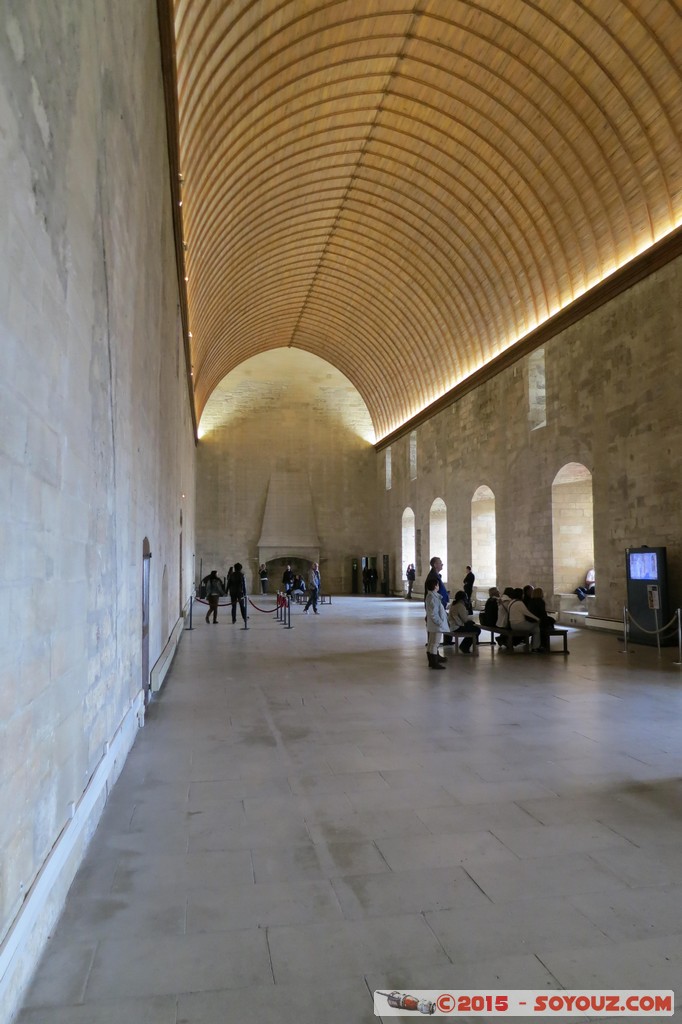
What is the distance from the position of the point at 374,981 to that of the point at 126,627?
330cm

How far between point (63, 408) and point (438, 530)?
69.9ft

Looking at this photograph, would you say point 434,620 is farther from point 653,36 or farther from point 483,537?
point 483,537

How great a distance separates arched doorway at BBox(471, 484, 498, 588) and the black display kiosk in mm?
8301

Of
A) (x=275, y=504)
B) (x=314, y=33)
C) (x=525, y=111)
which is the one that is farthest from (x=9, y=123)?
(x=275, y=504)

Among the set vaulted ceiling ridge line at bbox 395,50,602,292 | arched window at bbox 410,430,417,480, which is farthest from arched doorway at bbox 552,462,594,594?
arched window at bbox 410,430,417,480

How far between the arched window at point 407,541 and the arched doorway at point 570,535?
11.9 metres

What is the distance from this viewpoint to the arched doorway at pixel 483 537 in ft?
64.4

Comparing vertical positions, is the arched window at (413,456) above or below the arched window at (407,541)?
above

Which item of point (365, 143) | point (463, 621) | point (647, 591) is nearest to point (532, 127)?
point (365, 143)

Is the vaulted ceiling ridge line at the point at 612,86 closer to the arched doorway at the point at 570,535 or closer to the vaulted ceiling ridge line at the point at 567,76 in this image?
the vaulted ceiling ridge line at the point at 567,76

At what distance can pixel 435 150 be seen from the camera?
14.8 meters

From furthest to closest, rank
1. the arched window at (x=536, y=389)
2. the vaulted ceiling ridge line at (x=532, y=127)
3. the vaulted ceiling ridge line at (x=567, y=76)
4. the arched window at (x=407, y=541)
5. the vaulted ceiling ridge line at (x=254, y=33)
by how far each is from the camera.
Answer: the arched window at (x=407, y=541) → the arched window at (x=536, y=389) → the vaulted ceiling ridge line at (x=532, y=127) → the vaulted ceiling ridge line at (x=567, y=76) → the vaulted ceiling ridge line at (x=254, y=33)

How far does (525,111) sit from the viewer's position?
12422 millimetres

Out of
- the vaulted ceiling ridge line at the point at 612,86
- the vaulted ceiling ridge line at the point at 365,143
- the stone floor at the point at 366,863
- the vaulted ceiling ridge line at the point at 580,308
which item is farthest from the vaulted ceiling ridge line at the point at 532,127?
the stone floor at the point at 366,863
